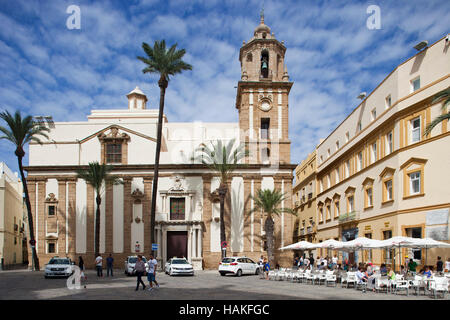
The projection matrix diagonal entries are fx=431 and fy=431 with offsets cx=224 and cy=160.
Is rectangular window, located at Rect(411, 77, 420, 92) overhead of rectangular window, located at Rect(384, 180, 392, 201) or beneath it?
overhead

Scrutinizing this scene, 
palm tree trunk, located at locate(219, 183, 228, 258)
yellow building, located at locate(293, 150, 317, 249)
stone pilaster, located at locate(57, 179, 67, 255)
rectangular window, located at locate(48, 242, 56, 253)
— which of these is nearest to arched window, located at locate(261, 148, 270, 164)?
palm tree trunk, located at locate(219, 183, 228, 258)

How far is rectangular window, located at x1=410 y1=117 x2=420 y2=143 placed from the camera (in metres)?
25.6

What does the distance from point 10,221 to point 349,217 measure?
138 ft

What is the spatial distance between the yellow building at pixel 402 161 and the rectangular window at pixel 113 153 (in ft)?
71.9

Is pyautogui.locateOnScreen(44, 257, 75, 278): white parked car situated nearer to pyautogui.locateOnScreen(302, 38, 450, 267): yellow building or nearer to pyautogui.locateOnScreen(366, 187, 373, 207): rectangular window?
pyautogui.locateOnScreen(302, 38, 450, 267): yellow building

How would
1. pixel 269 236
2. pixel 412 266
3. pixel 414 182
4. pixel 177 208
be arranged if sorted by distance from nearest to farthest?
pixel 412 266
pixel 414 182
pixel 269 236
pixel 177 208

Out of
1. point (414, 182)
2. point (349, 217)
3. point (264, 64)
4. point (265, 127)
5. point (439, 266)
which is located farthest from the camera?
point (265, 127)

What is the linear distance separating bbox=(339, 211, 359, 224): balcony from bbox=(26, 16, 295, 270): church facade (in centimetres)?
570

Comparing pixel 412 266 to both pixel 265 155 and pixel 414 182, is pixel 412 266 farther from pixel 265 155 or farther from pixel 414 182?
pixel 265 155

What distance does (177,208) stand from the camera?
4181 cm

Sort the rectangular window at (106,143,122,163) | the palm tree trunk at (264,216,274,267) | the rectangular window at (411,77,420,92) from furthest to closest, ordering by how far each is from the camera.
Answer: the rectangular window at (106,143,122,163) < the palm tree trunk at (264,216,274,267) < the rectangular window at (411,77,420,92)

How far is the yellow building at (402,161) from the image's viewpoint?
23656mm

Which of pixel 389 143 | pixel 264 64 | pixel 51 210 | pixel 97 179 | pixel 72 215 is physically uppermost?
pixel 264 64

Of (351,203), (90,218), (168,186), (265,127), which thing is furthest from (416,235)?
(90,218)
